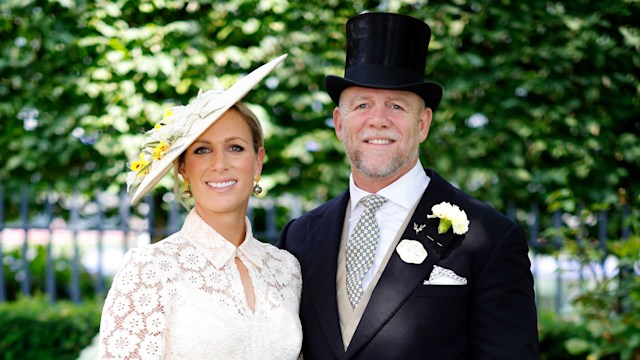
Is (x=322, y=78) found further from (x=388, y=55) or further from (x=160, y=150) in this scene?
(x=160, y=150)

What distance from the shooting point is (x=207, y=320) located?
2.42m

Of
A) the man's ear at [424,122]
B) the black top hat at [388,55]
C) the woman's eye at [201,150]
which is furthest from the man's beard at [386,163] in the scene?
the woman's eye at [201,150]

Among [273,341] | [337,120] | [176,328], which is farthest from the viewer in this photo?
[337,120]

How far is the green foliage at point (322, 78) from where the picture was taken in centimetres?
604

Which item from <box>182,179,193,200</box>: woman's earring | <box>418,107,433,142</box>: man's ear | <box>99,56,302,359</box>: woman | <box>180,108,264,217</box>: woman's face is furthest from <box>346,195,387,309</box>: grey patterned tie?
<box>182,179,193,200</box>: woman's earring

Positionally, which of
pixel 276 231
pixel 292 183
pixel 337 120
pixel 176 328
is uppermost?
pixel 337 120

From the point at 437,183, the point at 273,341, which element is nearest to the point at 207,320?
the point at 273,341

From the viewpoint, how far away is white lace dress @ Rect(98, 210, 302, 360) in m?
2.36

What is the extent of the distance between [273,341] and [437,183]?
0.87m

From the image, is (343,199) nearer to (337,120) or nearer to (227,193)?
(337,120)

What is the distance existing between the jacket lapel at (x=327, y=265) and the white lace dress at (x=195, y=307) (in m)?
0.11

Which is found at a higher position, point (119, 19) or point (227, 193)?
point (119, 19)

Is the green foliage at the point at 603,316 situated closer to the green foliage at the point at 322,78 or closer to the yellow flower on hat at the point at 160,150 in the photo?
the green foliage at the point at 322,78

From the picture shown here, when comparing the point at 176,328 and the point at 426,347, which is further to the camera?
the point at 426,347
